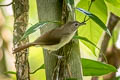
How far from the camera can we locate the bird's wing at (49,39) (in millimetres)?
453

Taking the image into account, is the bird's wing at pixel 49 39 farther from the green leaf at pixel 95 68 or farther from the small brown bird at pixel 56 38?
the green leaf at pixel 95 68

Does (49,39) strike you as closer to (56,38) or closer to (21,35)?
(56,38)

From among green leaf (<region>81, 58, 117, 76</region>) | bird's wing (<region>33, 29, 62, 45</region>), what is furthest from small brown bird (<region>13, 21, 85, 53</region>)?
green leaf (<region>81, 58, 117, 76</region>)

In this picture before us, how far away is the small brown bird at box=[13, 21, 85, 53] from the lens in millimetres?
450

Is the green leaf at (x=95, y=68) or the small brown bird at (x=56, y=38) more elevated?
the small brown bird at (x=56, y=38)

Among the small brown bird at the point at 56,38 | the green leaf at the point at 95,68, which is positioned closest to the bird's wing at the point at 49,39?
the small brown bird at the point at 56,38

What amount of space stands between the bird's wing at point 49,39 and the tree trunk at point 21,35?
80 millimetres

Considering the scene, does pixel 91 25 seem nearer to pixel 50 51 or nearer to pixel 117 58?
pixel 50 51

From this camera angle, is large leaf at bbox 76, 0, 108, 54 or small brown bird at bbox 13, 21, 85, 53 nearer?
small brown bird at bbox 13, 21, 85, 53

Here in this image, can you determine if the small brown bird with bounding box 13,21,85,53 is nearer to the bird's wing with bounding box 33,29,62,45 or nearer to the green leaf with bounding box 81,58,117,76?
the bird's wing with bounding box 33,29,62,45

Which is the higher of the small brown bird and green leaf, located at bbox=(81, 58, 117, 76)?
the small brown bird

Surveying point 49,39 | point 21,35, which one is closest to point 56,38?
point 49,39

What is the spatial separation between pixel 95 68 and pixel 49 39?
0.14 metres

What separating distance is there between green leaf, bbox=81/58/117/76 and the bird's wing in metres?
0.11
